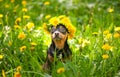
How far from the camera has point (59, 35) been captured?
3.54 meters

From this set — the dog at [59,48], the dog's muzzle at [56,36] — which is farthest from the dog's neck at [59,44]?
the dog's muzzle at [56,36]

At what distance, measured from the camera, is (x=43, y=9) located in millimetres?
6766

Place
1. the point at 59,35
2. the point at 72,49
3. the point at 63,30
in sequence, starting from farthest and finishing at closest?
the point at 72,49 → the point at 63,30 → the point at 59,35

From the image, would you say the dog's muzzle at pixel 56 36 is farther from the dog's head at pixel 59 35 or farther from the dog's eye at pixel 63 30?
the dog's eye at pixel 63 30

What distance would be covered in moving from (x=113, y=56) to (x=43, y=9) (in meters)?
3.03

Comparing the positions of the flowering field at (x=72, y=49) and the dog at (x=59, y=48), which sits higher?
the dog at (x=59, y=48)

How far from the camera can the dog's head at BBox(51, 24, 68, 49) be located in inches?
139

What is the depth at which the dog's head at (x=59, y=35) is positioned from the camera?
3.54 m

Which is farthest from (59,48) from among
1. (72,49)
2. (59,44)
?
(72,49)

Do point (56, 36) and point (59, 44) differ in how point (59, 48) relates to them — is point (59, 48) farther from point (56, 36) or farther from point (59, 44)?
point (56, 36)

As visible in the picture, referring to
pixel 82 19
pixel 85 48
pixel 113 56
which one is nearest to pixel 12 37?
pixel 85 48

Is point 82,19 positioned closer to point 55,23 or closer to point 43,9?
point 43,9

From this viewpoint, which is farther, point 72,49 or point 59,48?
point 72,49

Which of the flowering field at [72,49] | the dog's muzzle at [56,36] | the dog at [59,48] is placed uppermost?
the dog's muzzle at [56,36]
